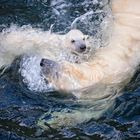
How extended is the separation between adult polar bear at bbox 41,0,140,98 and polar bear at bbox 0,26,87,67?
33 cm

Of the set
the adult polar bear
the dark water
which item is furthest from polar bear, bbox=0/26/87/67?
the adult polar bear

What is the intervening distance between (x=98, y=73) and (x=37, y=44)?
938 millimetres

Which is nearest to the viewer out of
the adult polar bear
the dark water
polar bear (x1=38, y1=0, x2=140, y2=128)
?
the dark water

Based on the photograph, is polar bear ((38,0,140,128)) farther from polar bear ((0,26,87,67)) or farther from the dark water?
polar bear ((0,26,87,67))

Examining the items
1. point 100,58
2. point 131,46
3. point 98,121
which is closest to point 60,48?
Answer: point 100,58

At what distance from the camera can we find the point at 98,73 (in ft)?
16.1

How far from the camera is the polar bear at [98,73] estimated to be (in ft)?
15.1

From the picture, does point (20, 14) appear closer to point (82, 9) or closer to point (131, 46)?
point (82, 9)

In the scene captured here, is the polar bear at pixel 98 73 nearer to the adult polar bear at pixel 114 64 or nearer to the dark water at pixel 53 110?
the adult polar bear at pixel 114 64

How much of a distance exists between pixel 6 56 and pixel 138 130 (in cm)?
193

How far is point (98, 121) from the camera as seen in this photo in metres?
4.48

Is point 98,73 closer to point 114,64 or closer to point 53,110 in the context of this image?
point 114,64

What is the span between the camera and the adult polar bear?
15.6 feet

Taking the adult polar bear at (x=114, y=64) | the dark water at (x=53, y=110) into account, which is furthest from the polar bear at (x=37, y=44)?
the adult polar bear at (x=114, y=64)
